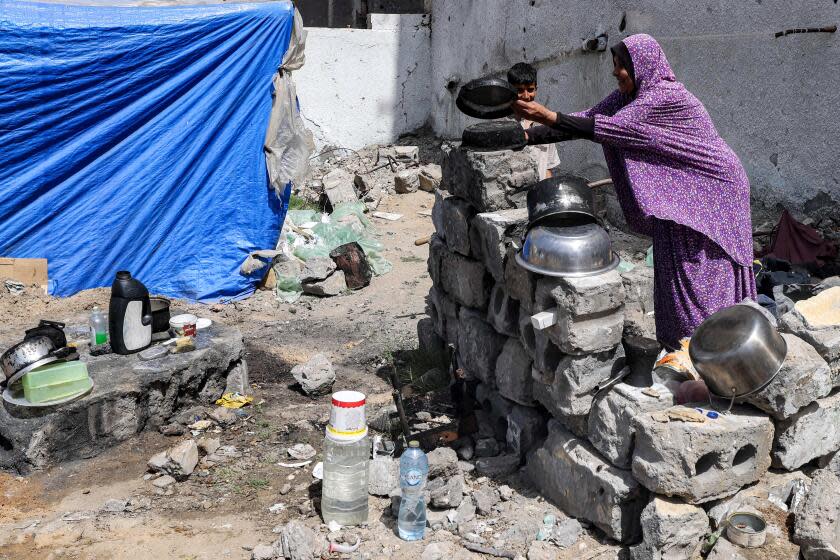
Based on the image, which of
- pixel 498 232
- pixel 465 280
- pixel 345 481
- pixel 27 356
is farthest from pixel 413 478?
pixel 27 356

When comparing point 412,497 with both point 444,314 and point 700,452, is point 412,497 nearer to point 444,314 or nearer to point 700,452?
point 700,452

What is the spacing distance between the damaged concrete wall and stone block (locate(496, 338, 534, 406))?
11.4ft

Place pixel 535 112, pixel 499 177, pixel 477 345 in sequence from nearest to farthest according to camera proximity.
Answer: pixel 535 112 < pixel 499 177 < pixel 477 345

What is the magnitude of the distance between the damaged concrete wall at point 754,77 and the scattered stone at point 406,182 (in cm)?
232

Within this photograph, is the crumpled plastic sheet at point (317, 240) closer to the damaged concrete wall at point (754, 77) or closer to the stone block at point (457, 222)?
the damaged concrete wall at point (754, 77)

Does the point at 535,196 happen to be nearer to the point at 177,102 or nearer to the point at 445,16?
the point at 177,102

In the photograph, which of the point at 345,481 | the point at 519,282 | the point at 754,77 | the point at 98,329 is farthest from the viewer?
the point at 754,77

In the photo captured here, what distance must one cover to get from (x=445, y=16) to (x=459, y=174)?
853 centimetres

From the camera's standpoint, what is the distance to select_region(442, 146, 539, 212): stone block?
3998 millimetres

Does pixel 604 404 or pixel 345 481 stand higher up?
pixel 604 404

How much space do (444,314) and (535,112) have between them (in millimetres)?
1508

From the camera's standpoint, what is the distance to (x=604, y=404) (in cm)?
324

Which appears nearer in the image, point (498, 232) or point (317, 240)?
point (498, 232)

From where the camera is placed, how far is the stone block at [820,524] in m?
2.84
